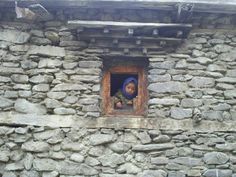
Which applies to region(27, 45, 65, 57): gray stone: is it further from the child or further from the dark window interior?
the child

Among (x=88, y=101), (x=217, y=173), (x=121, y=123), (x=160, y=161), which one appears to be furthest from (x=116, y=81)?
(x=217, y=173)

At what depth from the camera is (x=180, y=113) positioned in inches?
194

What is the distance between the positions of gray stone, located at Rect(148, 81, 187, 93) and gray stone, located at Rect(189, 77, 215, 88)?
0.13 meters

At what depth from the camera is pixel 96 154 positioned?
478cm

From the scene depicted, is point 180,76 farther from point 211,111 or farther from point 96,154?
point 96,154

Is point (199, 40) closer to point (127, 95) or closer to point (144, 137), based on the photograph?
point (127, 95)

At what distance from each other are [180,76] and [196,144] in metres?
0.98

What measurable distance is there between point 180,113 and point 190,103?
0.67 ft

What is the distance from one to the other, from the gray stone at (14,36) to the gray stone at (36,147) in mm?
1499

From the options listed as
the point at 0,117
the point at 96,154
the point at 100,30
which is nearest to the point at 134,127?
the point at 96,154

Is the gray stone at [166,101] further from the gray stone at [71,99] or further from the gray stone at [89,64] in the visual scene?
the gray stone at [71,99]

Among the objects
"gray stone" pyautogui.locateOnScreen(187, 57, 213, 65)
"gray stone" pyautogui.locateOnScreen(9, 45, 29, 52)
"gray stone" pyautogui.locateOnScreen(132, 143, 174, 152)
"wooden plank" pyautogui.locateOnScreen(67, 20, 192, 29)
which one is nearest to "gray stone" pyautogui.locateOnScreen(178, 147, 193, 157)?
"gray stone" pyautogui.locateOnScreen(132, 143, 174, 152)

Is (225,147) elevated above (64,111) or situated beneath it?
situated beneath

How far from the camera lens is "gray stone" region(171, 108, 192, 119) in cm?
491
